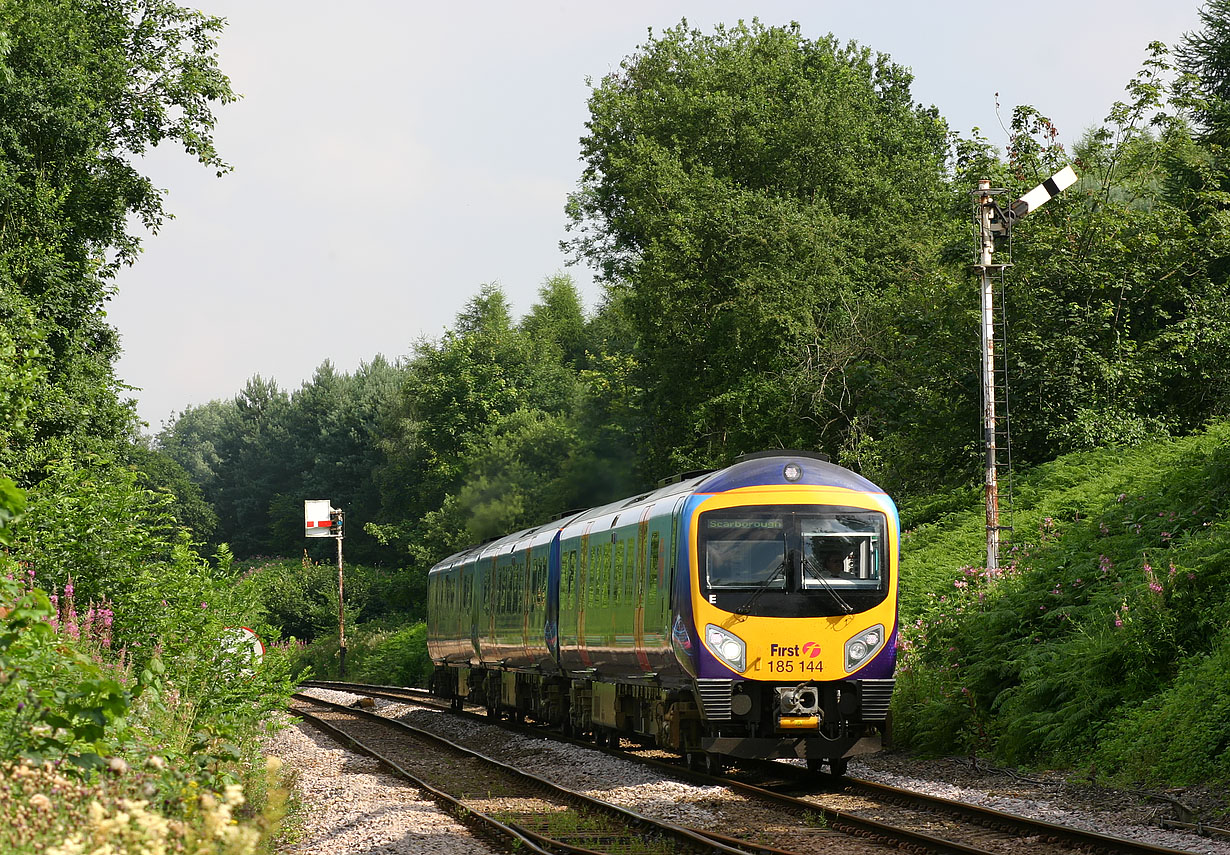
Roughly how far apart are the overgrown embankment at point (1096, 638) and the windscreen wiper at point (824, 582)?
226 cm

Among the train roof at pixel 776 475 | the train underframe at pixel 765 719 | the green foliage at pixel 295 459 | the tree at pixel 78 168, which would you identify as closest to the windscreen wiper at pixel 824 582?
the train underframe at pixel 765 719

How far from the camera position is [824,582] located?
1447 centimetres

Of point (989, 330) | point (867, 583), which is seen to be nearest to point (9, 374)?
point (867, 583)

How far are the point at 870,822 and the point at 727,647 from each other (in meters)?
3.14

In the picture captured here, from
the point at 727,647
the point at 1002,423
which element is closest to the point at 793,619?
the point at 727,647

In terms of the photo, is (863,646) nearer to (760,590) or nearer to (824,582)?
(824,582)

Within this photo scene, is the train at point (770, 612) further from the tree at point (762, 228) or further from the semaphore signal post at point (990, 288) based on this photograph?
the tree at point (762, 228)

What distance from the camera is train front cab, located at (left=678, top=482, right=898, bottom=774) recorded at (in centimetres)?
1413

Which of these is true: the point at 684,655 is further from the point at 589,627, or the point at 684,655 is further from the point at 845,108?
the point at 845,108

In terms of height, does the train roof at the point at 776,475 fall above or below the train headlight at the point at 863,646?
above

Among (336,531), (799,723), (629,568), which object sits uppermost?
(336,531)

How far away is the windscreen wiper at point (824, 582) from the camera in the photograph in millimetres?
14414

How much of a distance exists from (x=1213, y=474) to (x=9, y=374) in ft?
44.9

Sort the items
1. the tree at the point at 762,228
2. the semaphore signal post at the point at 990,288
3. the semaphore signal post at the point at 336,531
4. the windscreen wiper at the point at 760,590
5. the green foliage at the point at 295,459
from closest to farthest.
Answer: the windscreen wiper at the point at 760,590 < the semaphore signal post at the point at 990,288 < the tree at the point at 762,228 < the semaphore signal post at the point at 336,531 < the green foliage at the point at 295,459
